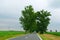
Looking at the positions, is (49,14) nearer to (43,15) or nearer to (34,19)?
(43,15)

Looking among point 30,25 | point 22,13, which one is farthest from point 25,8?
point 30,25

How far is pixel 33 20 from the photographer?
91.9 meters

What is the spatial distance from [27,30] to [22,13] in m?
7.77

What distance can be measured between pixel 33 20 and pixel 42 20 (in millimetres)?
4892

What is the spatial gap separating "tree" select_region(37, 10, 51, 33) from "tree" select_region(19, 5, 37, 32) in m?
4.09

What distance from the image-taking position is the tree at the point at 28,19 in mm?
87975

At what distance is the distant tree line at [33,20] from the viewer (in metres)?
88.6

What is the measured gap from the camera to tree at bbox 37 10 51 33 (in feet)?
307

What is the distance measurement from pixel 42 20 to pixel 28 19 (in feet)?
27.8

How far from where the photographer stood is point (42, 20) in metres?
94.9

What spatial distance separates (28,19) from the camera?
Answer: 88875 mm

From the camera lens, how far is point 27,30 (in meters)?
88.9

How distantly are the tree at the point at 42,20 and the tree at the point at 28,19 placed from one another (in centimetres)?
409

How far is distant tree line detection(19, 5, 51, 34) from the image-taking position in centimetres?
8856
